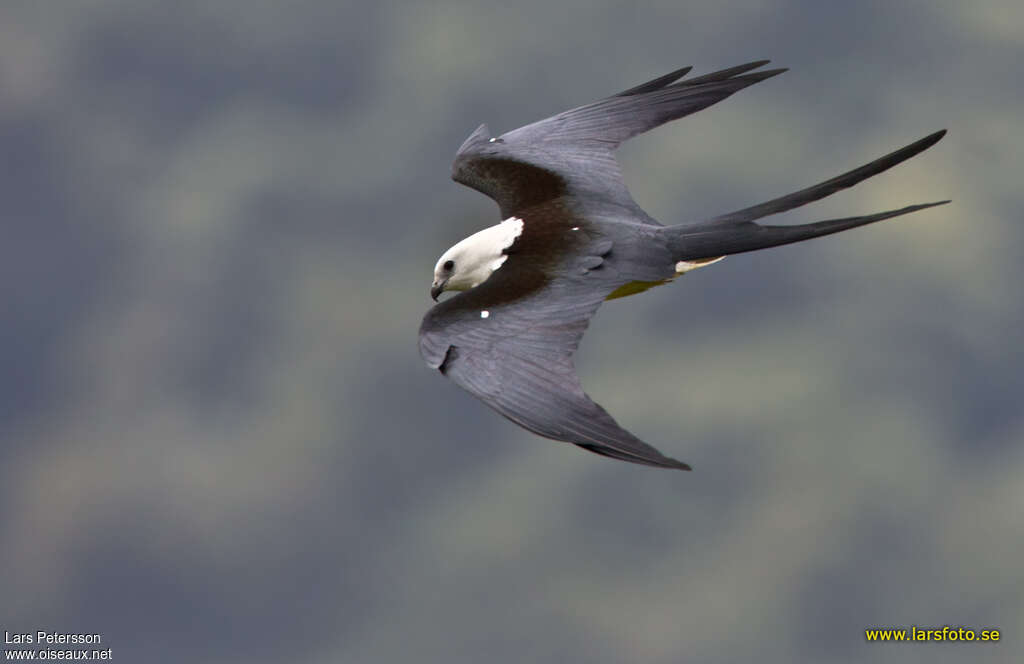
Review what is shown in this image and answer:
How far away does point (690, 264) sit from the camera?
805 centimetres

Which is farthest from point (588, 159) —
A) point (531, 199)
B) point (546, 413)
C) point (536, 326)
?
point (546, 413)

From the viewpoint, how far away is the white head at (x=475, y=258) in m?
8.41

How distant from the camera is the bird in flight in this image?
6.89 metres

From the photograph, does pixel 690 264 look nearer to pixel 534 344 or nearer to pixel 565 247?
pixel 565 247

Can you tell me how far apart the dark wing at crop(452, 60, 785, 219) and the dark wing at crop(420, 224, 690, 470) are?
836 mm

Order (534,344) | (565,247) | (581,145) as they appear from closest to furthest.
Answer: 1. (534,344)
2. (565,247)
3. (581,145)

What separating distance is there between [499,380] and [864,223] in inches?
90.1

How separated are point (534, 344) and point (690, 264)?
1.36m

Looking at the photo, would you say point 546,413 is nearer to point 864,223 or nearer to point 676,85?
point 864,223

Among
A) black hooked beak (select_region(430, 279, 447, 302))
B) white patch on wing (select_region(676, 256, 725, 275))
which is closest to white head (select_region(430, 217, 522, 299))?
black hooked beak (select_region(430, 279, 447, 302))

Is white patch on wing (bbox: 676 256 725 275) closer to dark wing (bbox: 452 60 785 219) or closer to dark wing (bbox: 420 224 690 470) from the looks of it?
dark wing (bbox: 420 224 690 470)

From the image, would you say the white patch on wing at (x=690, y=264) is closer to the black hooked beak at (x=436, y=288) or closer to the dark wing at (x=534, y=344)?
the dark wing at (x=534, y=344)

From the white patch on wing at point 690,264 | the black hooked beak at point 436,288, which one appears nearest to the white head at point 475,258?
the black hooked beak at point 436,288

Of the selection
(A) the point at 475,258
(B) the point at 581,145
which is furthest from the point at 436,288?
(B) the point at 581,145
